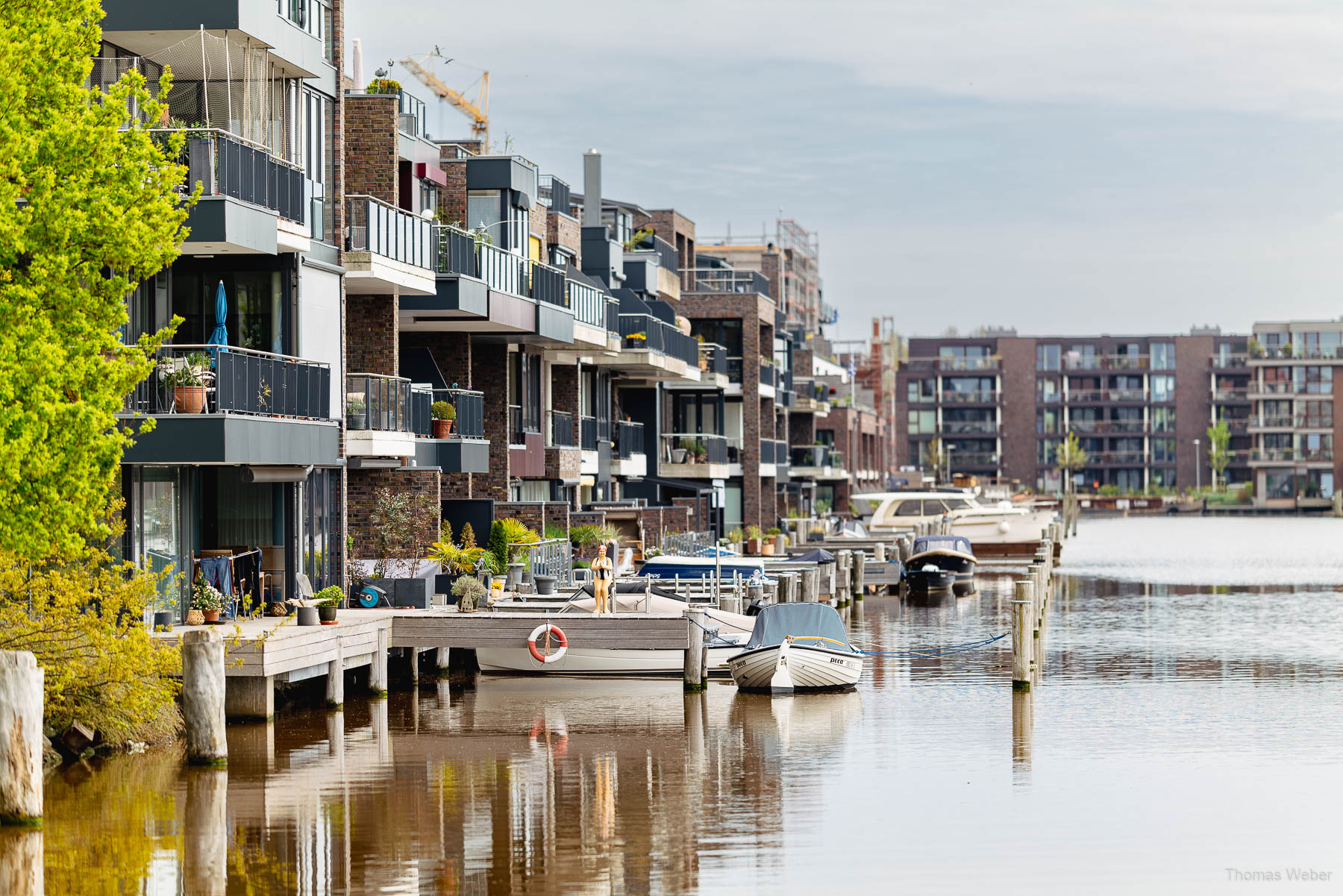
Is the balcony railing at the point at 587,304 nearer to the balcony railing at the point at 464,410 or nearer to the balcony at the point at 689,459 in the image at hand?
the balcony railing at the point at 464,410

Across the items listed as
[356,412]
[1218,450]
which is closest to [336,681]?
[356,412]

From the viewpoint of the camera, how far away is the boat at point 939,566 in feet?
225

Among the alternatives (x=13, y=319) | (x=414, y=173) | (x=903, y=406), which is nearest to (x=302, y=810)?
(x=13, y=319)

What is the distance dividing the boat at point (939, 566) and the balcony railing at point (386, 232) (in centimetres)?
3499

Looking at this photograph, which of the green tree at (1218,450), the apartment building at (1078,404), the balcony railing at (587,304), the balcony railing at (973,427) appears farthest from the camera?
the balcony railing at (973,427)

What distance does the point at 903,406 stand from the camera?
19188cm

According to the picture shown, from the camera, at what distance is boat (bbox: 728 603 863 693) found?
110 ft

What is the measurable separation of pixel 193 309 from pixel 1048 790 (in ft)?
56.9

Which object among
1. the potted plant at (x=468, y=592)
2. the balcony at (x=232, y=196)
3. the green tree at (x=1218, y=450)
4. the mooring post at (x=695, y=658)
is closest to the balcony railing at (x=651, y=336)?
the potted plant at (x=468, y=592)

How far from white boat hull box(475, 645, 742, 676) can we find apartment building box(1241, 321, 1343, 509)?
157 meters

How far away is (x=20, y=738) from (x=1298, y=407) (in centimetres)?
17758

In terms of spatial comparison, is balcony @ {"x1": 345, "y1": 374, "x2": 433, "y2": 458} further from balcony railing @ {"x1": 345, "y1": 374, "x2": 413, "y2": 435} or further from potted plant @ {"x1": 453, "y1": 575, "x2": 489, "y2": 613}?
potted plant @ {"x1": 453, "y1": 575, "x2": 489, "y2": 613}

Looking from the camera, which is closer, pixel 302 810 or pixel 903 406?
pixel 302 810

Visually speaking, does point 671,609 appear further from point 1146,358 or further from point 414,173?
point 1146,358
